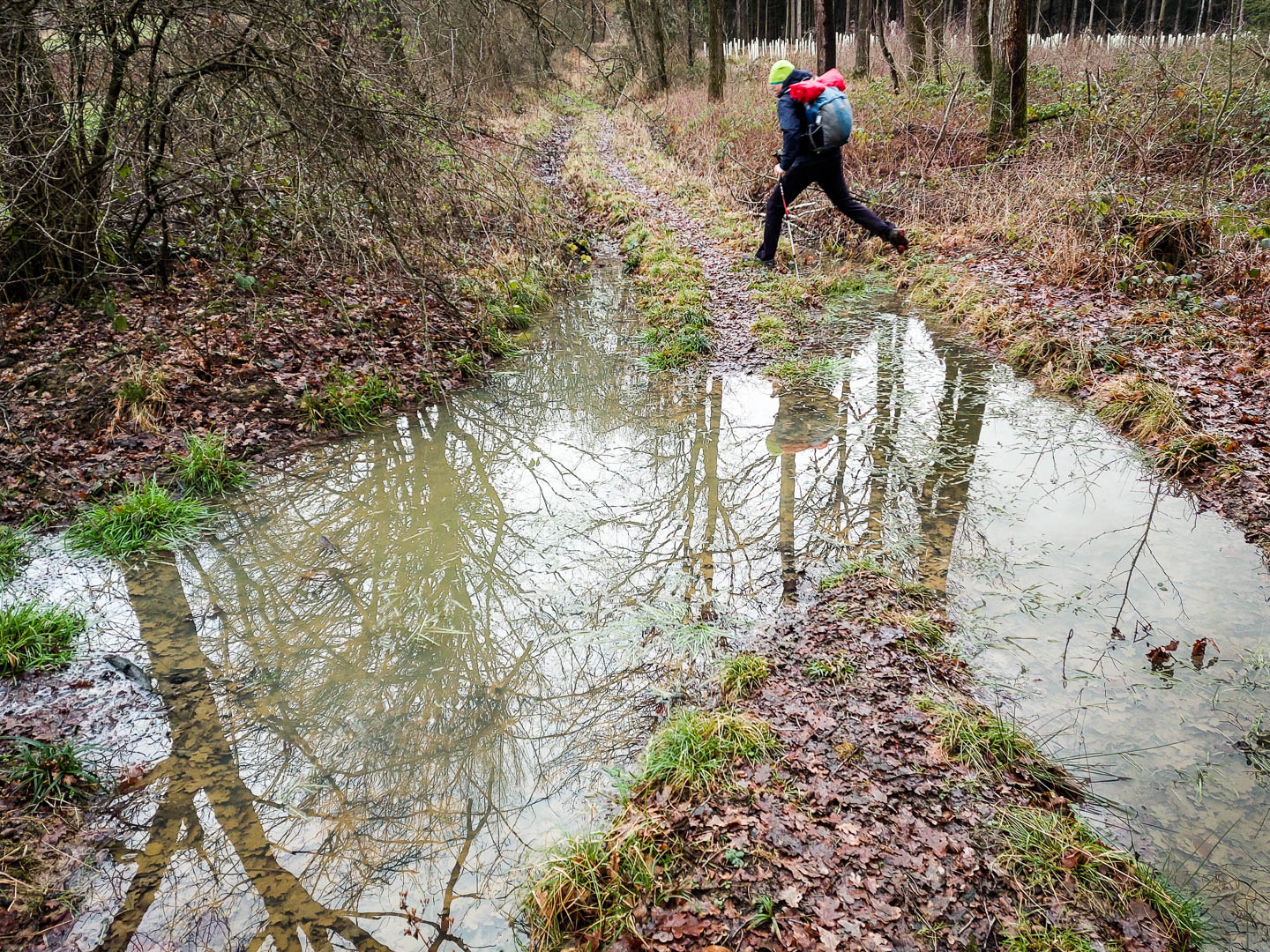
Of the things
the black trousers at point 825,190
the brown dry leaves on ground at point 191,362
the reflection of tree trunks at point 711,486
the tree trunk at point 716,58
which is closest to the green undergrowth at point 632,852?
the reflection of tree trunks at point 711,486

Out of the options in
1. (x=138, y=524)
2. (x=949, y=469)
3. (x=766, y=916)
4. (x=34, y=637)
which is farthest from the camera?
(x=949, y=469)

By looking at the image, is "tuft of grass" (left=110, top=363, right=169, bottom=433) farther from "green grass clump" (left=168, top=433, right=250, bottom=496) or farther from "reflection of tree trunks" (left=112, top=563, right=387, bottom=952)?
"reflection of tree trunks" (left=112, top=563, right=387, bottom=952)

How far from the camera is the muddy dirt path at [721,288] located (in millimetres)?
7266

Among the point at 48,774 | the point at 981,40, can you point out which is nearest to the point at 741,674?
the point at 48,774

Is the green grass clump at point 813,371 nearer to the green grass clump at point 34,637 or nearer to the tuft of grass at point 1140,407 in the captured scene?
the tuft of grass at point 1140,407

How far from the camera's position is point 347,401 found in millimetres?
6285

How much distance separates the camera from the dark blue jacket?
7309mm

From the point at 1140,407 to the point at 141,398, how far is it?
25.9 feet

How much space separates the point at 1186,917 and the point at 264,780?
3.51 m

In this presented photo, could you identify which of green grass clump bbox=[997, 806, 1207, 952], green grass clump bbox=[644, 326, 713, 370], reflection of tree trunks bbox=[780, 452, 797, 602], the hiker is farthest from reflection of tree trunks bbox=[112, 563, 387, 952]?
the hiker

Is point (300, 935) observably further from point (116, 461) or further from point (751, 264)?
point (751, 264)

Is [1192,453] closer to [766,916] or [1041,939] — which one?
[1041,939]

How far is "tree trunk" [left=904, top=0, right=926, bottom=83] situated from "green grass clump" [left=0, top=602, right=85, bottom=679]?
1642cm

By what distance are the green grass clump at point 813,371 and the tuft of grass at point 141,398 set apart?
5386 millimetres
